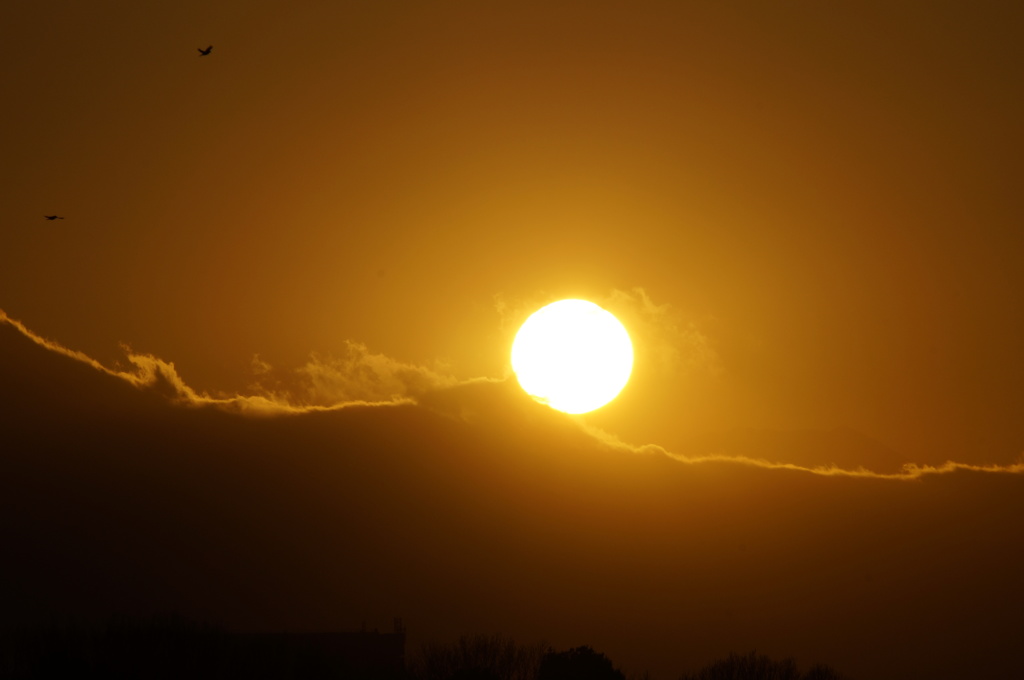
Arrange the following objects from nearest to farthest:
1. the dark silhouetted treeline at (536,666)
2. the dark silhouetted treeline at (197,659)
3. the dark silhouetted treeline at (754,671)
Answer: the dark silhouetted treeline at (197,659)
the dark silhouetted treeline at (536,666)
the dark silhouetted treeline at (754,671)

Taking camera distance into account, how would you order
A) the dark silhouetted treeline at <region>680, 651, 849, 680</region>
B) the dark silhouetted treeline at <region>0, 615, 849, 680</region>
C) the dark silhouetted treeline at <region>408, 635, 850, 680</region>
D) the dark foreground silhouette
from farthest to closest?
1. the dark silhouetted treeline at <region>680, 651, 849, 680</region>
2. the dark silhouetted treeline at <region>408, 635, 850, 680</region>
3. the dark foreground silhouette
4. the dark silhouetted treeline at <region>0, 615, 849, 680</region>

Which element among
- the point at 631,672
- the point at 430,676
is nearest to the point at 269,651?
the point at 430,676

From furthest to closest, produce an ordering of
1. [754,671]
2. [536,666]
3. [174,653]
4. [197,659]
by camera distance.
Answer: [754,671], [536,666], [174,653], [197,659]

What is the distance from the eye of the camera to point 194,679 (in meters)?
82.6

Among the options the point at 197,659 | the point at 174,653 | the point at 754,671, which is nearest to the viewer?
the point at 197,659

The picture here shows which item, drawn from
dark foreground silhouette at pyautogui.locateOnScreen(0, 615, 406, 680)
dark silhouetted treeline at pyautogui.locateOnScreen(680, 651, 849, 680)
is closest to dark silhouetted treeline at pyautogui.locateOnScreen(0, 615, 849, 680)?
dark foreground silhouette at pyautogui.locateOnScreen(0, 615, 406, 680)

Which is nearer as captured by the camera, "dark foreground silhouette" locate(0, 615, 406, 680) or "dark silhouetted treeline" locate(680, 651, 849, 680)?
"dark foreground silhouette" locate(0, 615, 406, 680)

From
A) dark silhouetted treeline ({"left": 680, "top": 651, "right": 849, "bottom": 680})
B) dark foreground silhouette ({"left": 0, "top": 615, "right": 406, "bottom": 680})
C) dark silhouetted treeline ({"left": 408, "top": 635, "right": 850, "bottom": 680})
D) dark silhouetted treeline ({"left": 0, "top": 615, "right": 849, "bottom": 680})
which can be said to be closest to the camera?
dark silhouetted treeline ({"left": 0, "top": 615, "right": 849, "bottom": 680})

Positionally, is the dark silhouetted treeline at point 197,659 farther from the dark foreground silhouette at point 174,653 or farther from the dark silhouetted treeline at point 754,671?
the dark silhouetted treeline at point 754,671

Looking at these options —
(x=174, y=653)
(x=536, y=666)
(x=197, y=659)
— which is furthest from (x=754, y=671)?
(x=174, y=653)

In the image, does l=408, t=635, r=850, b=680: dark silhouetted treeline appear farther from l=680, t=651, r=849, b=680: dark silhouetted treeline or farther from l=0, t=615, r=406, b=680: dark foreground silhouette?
l=0, t=615, r=406, b=680: dark foreground silhouette

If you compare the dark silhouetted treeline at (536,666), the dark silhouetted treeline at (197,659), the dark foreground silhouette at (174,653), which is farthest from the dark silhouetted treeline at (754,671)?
the dark foreground silhouette at (174,653)

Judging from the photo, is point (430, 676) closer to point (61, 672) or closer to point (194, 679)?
point (194, 679)

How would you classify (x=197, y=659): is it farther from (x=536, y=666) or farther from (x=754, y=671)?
(x=754, y=671)
